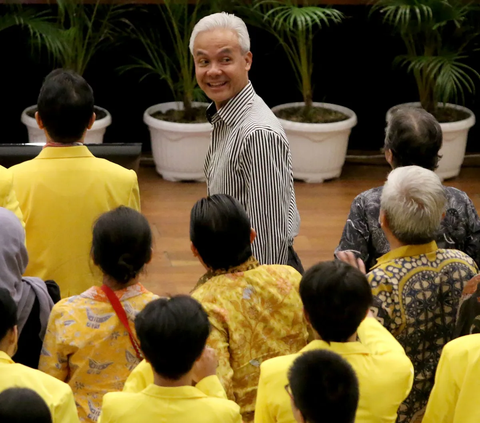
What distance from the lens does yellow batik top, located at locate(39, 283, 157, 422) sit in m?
2.08

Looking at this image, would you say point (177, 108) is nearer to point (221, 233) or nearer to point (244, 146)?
point (244, 146)

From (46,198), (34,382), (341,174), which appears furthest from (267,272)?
(341,174)

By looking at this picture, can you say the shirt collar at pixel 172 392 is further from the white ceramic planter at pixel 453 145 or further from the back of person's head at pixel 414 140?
the white ceramic planter at pixel 453 145

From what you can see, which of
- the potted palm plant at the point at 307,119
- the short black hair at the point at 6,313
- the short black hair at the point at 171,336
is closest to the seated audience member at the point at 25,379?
the short black hair at the point at 6,313

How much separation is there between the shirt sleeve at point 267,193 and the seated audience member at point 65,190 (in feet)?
1.15

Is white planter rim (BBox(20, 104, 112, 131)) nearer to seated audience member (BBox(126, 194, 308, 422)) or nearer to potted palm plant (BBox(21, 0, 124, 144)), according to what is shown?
potted palm plant (BBox(21, 0, 124, 144))

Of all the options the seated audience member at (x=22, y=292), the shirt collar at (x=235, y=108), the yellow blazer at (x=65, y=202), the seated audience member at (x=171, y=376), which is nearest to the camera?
the seated audience member at (x=171, y=376)

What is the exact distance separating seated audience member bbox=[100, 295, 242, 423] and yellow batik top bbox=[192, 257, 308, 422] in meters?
0.23

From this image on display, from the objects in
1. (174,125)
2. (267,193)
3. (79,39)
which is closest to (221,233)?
(267,193)

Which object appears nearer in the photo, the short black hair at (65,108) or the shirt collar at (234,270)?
the shirt collar at (234,270)

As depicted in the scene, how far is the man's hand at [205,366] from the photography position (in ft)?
6.18

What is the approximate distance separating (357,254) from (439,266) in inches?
12.8

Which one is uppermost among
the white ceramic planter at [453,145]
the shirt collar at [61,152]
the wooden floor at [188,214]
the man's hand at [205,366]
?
the shirt collar at [61,152]

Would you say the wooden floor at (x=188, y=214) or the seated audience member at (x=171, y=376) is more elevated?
the seated audience member at (x=171, y=376)
